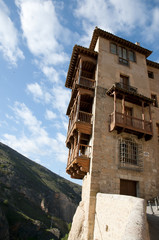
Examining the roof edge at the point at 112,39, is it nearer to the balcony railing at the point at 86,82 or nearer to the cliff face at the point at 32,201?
the balcony railing at the point at 86,82

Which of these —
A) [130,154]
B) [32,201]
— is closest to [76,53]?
[130,154]

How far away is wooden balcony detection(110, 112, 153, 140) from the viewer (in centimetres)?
1369

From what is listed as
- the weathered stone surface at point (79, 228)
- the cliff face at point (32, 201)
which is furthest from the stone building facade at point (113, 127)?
the cliff face at point (32, 201)

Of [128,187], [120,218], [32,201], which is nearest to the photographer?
[120,218]

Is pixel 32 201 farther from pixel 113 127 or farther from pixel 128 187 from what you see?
pixel 113 127

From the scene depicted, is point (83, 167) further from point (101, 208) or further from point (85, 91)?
point (85, 91)

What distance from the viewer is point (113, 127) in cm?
1366

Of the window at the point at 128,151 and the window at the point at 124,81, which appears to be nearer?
the window at the point at 128,151

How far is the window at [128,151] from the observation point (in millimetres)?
13836

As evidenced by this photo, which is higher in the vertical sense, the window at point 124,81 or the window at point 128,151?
the window at point 124,81

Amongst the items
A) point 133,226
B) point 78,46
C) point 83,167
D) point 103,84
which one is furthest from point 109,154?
point 78,46

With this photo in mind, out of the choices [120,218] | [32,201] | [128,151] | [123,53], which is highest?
[123,53]

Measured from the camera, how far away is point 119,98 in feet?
51.8

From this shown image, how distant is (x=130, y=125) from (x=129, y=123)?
494mm
